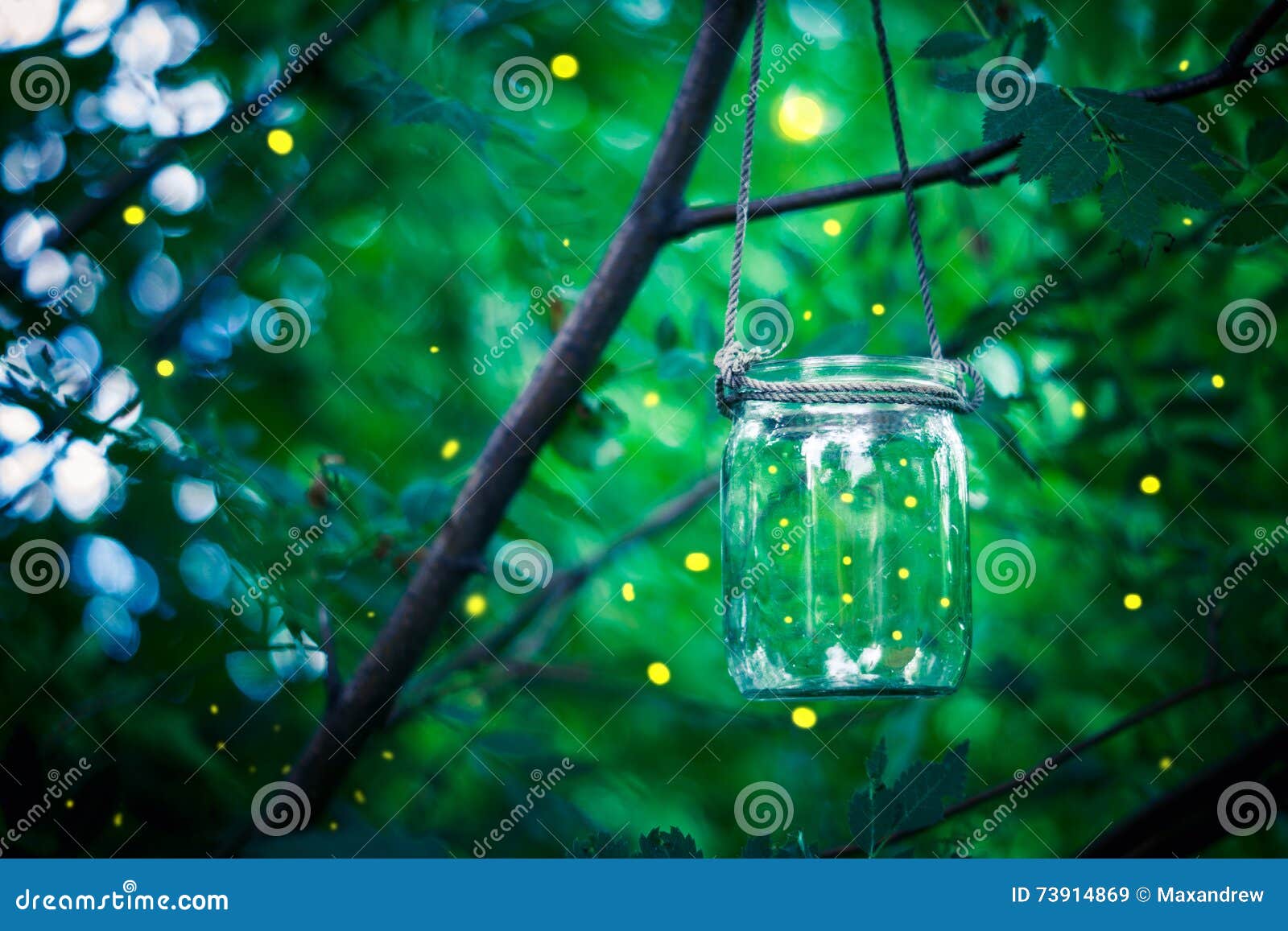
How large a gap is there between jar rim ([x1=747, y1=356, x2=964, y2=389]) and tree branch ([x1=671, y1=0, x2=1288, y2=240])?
0.16 meters

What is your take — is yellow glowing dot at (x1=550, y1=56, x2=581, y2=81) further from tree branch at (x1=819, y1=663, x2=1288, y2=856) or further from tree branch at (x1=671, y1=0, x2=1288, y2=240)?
tree branch at (x1=819, y1=663, x2=1288, y2=856)

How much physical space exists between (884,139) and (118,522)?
1029 millimetres

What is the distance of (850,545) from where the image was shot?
0.71 m

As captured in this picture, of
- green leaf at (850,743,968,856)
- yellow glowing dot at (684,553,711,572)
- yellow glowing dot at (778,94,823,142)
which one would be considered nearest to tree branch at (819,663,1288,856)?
green leaf at (850,743,968,856)

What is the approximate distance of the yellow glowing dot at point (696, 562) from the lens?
1365 millimetres

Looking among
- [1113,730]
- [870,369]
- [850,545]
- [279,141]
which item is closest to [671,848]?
[850,545]

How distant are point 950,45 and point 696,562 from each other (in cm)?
70

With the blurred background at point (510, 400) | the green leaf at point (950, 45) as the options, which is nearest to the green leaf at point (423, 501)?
the blurred background at point (510, 400)

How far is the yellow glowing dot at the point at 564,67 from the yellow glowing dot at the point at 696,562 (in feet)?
2.03

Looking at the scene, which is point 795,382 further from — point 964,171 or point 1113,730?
point 1113,730

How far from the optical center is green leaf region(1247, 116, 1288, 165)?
2.99 feet

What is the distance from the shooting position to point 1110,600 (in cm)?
131

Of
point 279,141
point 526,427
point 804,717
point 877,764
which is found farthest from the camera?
point 804,717

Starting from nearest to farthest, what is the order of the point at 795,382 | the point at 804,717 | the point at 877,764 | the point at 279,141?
the point at 795,382 → the point at 877,764 → the point at 279,141 → the point at 804,717
